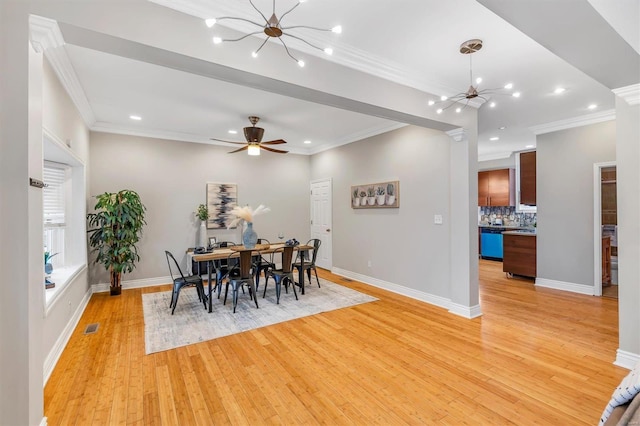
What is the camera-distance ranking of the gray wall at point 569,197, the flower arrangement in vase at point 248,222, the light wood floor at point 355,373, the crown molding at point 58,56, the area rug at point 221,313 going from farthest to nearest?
the gray wall at point 569,197, the flower arrangement in vase at point 248,222, the area rug at point 221,313, the light wood floor at point 355,373, the crown molding at point 58,56

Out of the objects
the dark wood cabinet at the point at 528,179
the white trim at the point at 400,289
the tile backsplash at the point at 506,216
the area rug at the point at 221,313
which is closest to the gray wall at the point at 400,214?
the white trim at the point at 400,289

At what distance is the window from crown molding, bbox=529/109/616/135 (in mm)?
7381

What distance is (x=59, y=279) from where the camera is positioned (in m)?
3.33

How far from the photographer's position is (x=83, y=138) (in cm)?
434

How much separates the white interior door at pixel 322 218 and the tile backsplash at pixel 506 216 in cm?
480

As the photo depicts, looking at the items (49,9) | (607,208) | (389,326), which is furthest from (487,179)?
(49,9)

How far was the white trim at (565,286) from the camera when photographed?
15.5ft

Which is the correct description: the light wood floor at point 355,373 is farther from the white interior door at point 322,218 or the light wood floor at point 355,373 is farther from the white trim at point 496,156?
the white trim at point 496,156

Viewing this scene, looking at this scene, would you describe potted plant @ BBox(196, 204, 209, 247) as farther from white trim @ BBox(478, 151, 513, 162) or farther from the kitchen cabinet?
white trim @ BBox(478, 151, 513, 162)

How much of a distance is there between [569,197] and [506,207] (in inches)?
133

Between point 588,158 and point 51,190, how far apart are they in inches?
306

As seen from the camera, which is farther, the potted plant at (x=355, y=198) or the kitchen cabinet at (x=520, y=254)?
the potted plant at (x=355, y=198)

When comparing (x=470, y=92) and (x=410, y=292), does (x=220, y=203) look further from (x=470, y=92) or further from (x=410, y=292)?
(x=470, y=92)

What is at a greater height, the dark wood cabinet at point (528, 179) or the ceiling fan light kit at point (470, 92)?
the ceiling fan light kit at point (470, 92)
